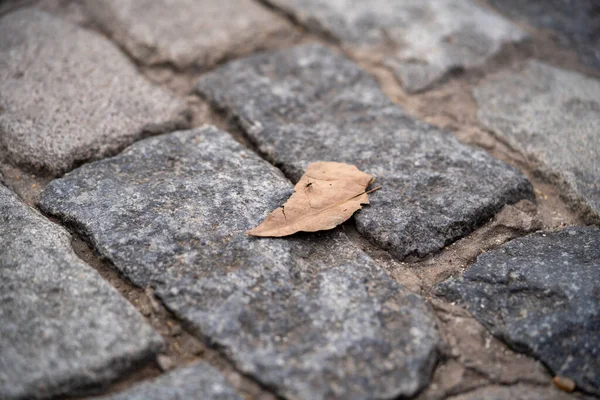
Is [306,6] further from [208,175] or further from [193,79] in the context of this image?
[208,175]

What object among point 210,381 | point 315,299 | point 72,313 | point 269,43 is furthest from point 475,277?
point 269,43

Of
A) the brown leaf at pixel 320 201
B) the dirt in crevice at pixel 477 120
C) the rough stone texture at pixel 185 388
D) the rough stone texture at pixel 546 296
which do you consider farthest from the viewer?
the dirt in crevice at pixel 477 120

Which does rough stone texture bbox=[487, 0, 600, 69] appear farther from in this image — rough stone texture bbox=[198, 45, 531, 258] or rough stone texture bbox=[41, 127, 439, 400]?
rough stone texture bbox=[41, 127, 439, 400]

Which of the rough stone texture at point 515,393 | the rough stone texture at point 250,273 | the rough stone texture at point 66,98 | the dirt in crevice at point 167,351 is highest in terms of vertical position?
the rough stone texture at point 66,98

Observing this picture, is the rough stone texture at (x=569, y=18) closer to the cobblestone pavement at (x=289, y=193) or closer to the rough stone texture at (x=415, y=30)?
the cobblestone pavement at (x=289, y=193)

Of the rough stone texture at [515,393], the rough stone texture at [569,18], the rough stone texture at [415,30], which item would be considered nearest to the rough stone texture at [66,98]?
the rough stone texture at [415,30]

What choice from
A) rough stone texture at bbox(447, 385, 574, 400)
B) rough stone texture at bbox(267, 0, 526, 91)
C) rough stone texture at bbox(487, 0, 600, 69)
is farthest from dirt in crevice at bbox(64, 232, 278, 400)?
rough stone texture at bbox(487, 0, 600, 69)

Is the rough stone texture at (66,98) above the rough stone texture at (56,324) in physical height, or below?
above
